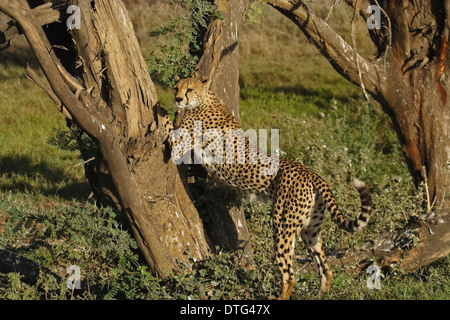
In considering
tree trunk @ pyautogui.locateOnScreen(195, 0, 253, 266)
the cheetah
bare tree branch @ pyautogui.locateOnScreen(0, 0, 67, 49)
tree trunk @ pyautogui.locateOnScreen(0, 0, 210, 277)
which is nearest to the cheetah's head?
the cheetah

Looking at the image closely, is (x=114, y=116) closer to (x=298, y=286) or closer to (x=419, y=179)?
(x=298, y=286)

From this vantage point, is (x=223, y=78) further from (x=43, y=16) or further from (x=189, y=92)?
(x=43, y=16)

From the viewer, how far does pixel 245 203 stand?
7.16 metres

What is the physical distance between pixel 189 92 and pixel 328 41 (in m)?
Result: 2.06

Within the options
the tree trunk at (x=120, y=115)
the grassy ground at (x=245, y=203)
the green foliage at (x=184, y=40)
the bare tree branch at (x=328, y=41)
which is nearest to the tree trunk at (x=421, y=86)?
the bare tree branch at (x=328, y=41)

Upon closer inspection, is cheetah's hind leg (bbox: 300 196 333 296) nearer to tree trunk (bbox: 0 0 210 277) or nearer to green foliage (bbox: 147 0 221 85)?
tree trunk (bbox: 0 0 210 277)

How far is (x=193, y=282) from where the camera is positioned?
541 cm

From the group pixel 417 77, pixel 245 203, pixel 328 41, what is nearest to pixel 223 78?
pixel 245 203

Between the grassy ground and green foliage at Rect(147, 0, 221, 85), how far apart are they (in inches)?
25.1

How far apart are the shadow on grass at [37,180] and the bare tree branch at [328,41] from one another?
3.50 meters

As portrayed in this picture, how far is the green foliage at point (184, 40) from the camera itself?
20.5ft

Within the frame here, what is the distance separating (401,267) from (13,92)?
29.0 feet

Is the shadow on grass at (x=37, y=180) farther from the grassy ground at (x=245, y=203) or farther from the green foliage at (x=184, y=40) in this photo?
the green foliage at (x=184, y=40)

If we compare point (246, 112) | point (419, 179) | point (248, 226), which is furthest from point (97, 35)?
point (246, 112)
